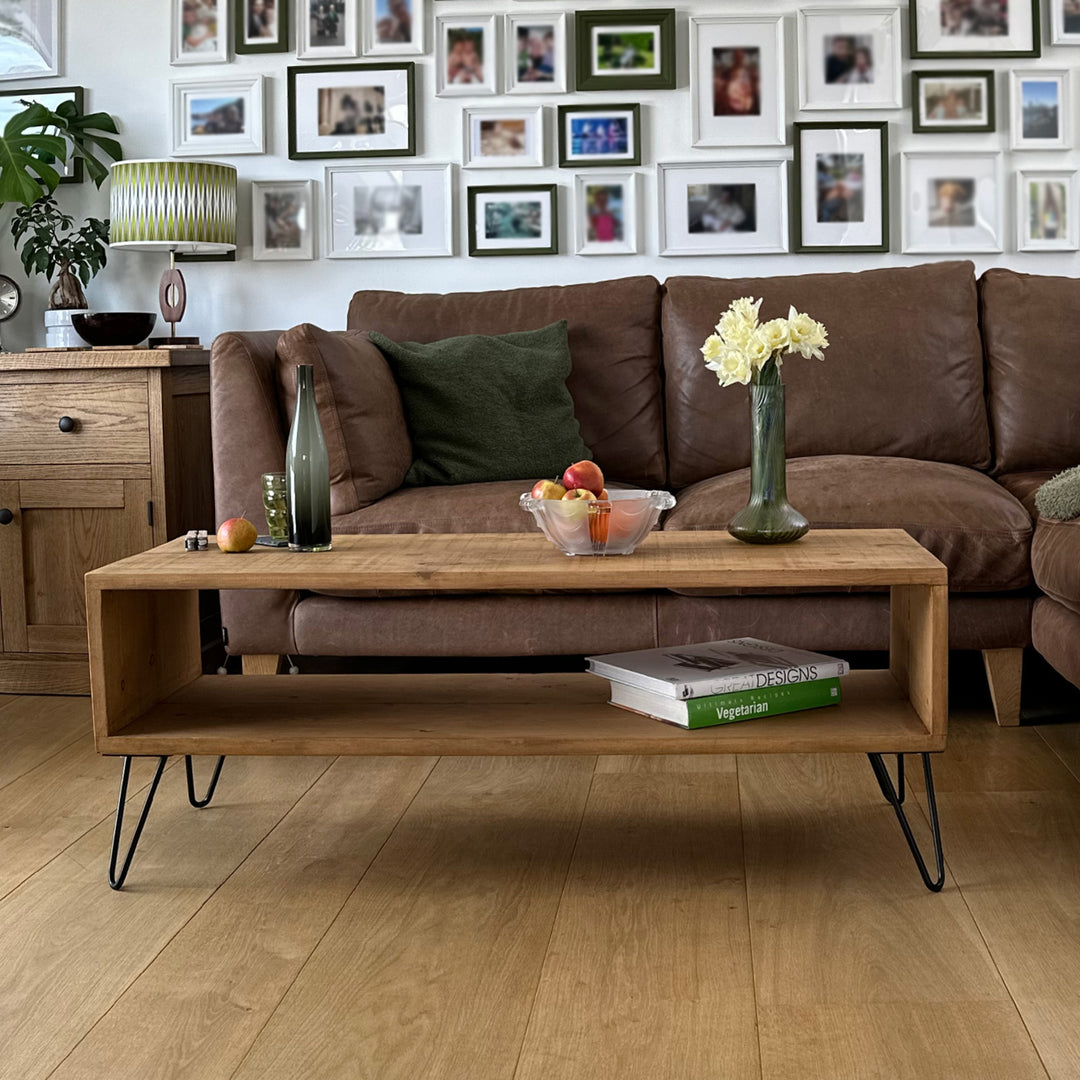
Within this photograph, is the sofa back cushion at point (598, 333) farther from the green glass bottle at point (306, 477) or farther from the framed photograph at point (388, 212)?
the green glass bottle at point (306, 477)

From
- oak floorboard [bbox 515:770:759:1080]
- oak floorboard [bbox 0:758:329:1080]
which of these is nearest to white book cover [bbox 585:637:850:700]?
oak floorboard [bbox 515:770:759:1080]

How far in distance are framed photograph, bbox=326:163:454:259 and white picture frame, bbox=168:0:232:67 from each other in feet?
1.52

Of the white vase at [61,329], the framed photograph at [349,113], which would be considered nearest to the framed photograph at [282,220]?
the framed photograph at [349,113]

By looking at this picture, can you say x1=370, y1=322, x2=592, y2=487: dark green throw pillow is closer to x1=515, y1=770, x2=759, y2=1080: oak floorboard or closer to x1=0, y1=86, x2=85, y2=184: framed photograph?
x1=515, y1=770, x2=759, y2=1080: oak floorboard

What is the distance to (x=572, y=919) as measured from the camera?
1.82 m

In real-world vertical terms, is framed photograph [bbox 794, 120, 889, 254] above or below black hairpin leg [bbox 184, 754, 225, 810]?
above

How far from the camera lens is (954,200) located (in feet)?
12.0

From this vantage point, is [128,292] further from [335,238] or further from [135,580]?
[135,580]

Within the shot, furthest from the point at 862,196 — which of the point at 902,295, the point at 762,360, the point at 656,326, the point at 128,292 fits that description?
the point at 128,292

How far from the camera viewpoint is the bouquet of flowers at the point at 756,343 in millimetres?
2057

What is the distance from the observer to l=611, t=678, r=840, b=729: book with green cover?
1931mm

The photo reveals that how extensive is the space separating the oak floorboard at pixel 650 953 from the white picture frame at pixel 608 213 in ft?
6.08

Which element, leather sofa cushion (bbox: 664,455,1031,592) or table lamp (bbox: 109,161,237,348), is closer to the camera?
leather sofa cushion (bbox: 664,455,1031,592)

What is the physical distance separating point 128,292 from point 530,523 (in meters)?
1.79
